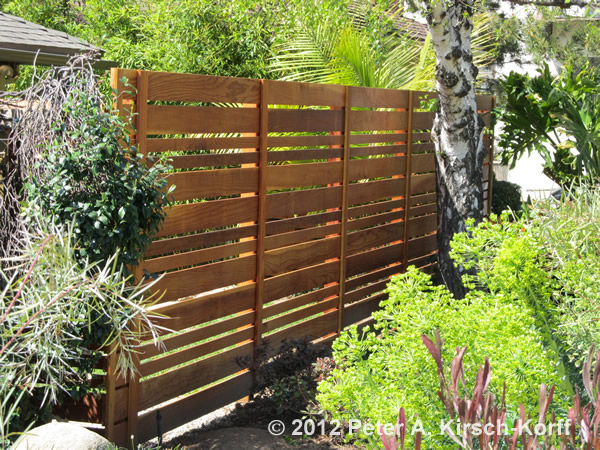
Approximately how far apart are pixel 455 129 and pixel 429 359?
464 centimetres

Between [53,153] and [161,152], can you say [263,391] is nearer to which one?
[161,152]

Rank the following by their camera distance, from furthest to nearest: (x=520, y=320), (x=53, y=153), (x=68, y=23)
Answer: (x=68, y=23) → (x=53, y=153) → (x=520, y=320)

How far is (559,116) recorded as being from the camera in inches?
366

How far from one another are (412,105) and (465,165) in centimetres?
82

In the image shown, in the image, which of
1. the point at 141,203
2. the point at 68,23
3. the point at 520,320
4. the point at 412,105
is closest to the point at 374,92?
the point at 412,105

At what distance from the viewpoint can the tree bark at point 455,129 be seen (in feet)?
21.7

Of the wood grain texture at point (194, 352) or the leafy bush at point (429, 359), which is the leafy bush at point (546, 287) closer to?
the leafy bush at point (429, 359)

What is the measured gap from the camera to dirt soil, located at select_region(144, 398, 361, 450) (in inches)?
176

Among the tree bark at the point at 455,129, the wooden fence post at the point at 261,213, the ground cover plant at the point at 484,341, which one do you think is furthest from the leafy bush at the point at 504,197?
the ground cover plant at the point at 484,341

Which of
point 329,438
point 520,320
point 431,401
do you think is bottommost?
point 329,438

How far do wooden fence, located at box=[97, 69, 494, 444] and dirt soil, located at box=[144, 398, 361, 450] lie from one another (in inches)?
5.6

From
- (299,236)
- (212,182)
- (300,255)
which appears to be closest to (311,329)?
(300,255)

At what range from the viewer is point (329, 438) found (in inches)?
186

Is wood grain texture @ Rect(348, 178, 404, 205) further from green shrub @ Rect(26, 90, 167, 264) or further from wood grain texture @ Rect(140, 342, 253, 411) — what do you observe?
green shrub @ Rect(26, 90, 167, 264)
